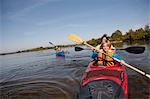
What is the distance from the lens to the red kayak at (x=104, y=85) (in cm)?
342

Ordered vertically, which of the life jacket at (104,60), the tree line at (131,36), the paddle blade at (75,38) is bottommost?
the life jacket at (104,60)

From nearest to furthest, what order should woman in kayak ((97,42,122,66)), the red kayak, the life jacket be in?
the red kayak → the life jacket → woman in kayak ((97,42,122,66))

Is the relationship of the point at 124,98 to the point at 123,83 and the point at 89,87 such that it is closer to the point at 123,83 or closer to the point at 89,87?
the point at 123,83

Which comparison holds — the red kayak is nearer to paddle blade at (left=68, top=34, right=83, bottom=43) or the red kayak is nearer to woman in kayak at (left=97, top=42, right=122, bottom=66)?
woman in kayak at (left=97, top=42, right=122, bottom=66)

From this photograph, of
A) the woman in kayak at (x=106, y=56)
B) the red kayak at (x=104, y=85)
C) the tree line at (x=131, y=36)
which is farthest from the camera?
the tree line at (x=131, y=36)

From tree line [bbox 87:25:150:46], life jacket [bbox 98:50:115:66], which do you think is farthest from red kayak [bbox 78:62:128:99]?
tree line [bbox 87:25:150:46]

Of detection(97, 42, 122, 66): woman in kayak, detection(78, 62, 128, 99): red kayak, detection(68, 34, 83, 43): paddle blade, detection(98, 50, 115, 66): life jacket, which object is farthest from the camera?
detection(68, 34, 83, 43): paddle blade

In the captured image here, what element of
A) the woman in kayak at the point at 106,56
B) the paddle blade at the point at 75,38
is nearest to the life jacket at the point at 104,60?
the woman in kayak at the point at 106,56

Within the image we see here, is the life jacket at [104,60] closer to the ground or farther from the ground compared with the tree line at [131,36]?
closer to the ground

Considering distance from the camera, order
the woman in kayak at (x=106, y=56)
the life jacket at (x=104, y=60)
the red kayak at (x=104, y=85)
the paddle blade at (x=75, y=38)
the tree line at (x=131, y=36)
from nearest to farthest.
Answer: the red kayak at (x=104, y=85)
the life jacket at (x=104, y=60)
the woman in kayak at (x=106, y=56)
the paddle blade at (x=75, y=38)
the tree line at (x=131, y=36)

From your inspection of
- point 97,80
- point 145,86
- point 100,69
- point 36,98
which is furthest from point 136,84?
point 36,98

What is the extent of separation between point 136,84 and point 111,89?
1.88 meters

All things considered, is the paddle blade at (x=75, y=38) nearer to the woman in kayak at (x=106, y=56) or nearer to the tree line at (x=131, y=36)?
the woman in kayak at (x=106, y=56)

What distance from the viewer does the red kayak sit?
3.42m
